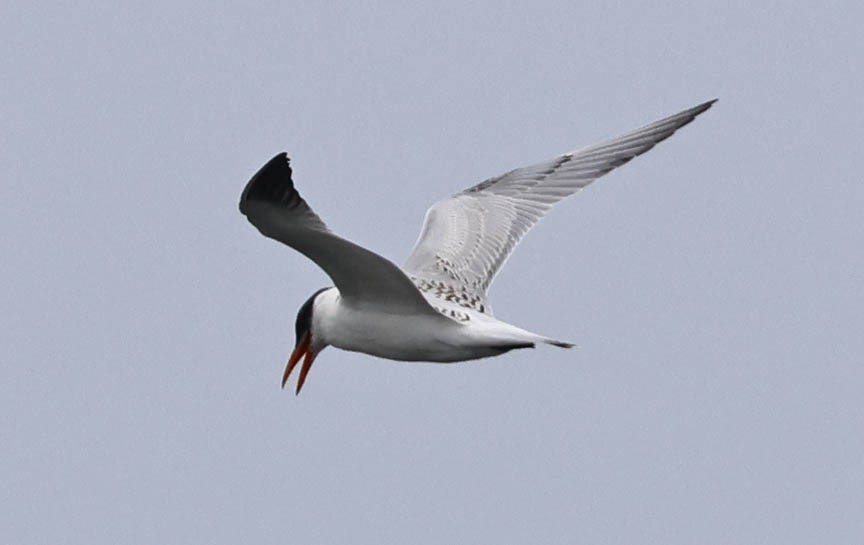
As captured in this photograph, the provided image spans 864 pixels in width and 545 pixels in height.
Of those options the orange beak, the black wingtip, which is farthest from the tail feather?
the orange beak

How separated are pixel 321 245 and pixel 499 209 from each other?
3.77 m

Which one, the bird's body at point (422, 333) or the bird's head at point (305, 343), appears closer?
the bird's body at point (422, 333)

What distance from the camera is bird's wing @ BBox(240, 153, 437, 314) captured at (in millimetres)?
10102

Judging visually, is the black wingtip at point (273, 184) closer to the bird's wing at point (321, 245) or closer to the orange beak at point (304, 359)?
the bird's wing at point (321, 245)

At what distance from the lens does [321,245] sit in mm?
10789

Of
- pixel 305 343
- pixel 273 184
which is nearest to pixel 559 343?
pixel 273 184

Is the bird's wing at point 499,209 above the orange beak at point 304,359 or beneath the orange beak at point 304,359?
above

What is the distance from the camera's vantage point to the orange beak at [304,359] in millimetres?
12857

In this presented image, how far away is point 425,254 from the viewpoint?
537 inches

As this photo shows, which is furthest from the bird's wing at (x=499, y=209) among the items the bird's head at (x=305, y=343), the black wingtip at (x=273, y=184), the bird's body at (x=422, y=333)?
the black wingtip at (x=273, y=184)

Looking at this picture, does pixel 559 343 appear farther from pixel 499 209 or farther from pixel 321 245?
pixel 499 209

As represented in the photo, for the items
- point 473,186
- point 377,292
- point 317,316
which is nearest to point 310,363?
point 317,316

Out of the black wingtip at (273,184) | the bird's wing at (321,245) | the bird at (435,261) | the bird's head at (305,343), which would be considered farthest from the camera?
the bird's head at (305,343)

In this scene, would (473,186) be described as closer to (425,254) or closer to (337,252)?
(425,254)
